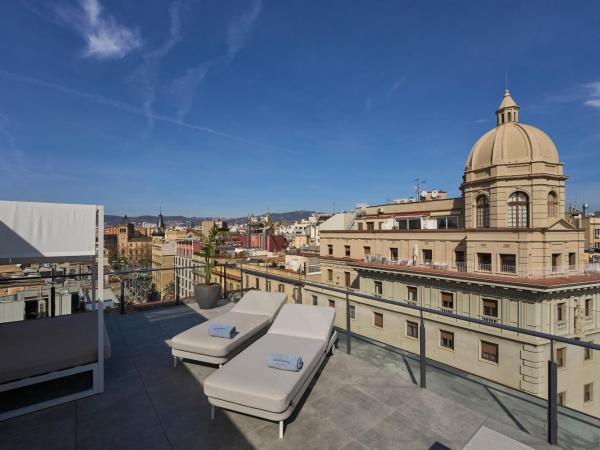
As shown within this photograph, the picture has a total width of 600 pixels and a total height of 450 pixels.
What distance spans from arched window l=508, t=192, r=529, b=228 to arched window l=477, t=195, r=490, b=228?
4.58 ft

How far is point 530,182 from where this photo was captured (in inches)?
826

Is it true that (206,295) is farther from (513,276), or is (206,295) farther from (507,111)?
(507,111)

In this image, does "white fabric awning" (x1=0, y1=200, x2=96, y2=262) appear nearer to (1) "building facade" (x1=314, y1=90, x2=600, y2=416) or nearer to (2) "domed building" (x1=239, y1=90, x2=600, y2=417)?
(2) "domed building" (x1=239, y1=90, x2=600, y2=417)

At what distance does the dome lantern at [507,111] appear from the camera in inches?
954

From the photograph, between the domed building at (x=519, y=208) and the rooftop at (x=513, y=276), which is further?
the domed building at (x=519, y=208)

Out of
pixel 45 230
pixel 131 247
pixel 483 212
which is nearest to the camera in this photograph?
pixel 45 230

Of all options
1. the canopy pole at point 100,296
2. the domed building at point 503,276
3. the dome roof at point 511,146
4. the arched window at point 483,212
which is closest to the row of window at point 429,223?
the domed building at point 503,276

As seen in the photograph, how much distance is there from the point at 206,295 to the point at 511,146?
79.2ft

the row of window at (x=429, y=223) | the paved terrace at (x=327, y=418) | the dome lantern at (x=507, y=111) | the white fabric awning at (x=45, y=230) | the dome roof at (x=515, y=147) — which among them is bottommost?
the paved terrace at (x=327, y=418)

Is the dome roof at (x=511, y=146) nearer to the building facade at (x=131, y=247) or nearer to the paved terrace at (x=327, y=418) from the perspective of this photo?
the paved terrace at (x=327, y=418)

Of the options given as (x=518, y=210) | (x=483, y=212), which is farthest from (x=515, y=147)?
(x=483, y=212)

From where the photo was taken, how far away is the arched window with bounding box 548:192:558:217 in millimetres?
21156

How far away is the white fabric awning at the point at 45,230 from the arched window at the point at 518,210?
983 inches

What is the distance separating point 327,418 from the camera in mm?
3004
